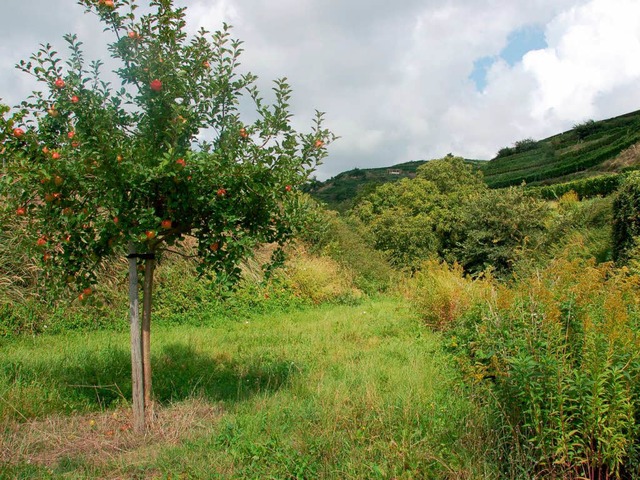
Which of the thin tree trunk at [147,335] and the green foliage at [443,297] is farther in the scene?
the green foliage at [443,297]

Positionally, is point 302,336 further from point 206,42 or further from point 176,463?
point 206,42

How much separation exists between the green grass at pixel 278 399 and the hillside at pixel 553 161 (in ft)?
67.7

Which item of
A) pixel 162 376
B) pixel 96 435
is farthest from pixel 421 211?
pixel 96 435

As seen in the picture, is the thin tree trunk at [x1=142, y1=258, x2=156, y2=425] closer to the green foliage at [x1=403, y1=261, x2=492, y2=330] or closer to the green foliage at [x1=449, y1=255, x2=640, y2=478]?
the green foliage at [x1=449, y1=255, x2=640, y2=478]

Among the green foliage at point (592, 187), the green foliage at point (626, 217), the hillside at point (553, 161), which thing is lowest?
the green foliage at point (626, 217)

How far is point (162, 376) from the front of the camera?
548cm

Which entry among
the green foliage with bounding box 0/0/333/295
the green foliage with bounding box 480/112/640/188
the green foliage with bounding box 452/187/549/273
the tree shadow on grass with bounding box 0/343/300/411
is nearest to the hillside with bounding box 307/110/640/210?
the green foliage with bounding box 480/112/640/188

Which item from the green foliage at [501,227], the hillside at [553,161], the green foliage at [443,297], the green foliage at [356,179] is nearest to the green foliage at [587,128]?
the hillside at [553,161]

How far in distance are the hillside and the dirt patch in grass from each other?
75.4 ft

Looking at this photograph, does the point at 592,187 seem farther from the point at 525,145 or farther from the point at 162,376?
the point at 525,145

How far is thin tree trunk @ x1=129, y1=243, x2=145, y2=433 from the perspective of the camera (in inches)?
160

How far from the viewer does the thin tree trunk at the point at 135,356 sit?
406 centimetres

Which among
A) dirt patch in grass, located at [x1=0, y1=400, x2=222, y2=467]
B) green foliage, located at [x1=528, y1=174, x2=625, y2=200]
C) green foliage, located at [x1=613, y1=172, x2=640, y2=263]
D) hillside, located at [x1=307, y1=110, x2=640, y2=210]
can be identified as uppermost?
hillside, located at [x1=307, y1=110, x2=640, y2=210]

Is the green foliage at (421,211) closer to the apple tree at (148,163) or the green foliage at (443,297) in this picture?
the green foliage at (443,297)
